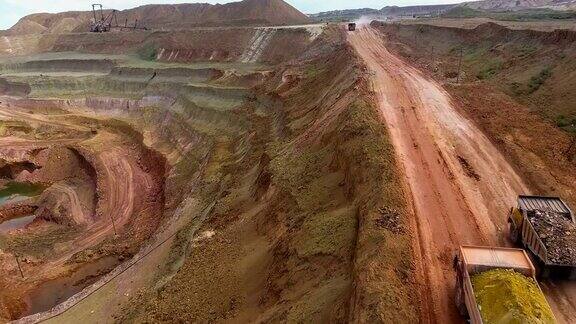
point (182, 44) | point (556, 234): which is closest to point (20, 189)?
point (182, 44)

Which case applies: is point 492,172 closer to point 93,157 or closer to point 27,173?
point 93,157

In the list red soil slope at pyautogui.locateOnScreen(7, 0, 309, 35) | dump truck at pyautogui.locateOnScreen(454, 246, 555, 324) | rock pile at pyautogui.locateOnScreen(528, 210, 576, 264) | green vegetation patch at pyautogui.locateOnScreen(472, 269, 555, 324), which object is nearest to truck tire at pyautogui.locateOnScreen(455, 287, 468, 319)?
dump truck at pyautogui.locateOnScreen(454, 246, 555, 324)

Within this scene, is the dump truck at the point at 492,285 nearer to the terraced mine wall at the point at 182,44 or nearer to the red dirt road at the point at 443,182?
the red dirt road at the point at 443,182

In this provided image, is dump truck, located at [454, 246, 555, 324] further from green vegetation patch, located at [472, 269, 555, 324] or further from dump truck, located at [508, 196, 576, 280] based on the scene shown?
dump truck, located at [508, 196, 576, 280]

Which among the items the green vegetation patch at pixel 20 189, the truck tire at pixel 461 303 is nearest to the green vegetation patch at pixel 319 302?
the truck tire at pixel 461 303

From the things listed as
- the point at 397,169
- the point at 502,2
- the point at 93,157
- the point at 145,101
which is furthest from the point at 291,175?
the point at 502,2

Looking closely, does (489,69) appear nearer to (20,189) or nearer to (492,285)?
(492,285)
